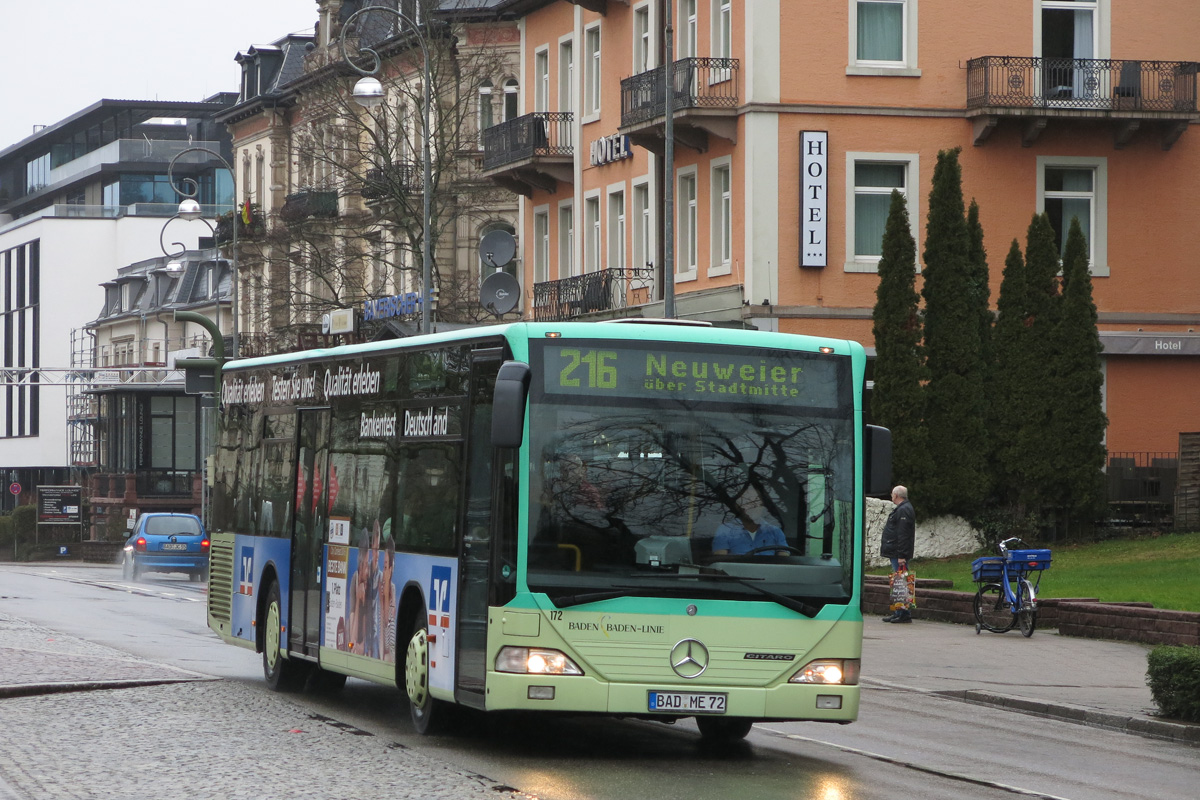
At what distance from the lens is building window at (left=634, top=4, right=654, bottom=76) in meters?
41.9

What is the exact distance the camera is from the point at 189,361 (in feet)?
120

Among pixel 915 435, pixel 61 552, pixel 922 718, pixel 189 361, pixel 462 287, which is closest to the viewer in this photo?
pixel 922 718

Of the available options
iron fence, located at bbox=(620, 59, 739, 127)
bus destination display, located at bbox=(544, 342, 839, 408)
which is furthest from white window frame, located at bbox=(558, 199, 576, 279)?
bus destination display, located at bbox=(544, 342, 839, 408)

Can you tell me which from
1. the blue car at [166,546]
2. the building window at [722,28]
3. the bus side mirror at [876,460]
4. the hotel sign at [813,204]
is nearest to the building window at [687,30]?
the building window at [722,28]

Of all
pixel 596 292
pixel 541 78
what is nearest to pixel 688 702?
pixel 596 292

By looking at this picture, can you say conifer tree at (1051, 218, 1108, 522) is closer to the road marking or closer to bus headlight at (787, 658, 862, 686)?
the road marking

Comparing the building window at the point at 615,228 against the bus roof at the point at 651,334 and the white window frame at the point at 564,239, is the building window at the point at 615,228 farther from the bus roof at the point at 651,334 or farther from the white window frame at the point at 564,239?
the bus roof at the point at 651,334

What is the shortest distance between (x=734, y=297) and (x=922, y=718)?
2196 cm

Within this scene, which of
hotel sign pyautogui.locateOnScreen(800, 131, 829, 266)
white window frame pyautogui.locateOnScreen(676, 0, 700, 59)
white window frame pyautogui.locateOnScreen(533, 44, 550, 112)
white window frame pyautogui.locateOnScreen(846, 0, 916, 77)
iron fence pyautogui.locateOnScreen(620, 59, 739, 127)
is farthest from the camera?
white window frame pyautogui.locateOnScreen(533, 44, 550, 112)

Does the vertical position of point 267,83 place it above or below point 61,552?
above

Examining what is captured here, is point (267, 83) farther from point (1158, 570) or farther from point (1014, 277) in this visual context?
point (1158, 570)

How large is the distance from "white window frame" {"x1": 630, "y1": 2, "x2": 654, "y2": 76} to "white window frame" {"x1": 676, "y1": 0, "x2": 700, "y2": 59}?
1409 millimetres

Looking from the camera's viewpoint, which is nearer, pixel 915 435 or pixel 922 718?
pixel 922 718

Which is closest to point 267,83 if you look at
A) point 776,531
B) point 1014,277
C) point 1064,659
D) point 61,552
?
point 61,552
